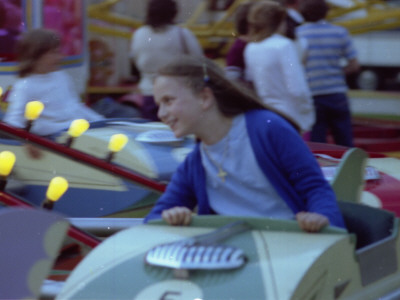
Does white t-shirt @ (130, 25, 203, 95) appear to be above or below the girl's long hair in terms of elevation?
below

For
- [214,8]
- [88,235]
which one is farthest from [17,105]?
[214,8]

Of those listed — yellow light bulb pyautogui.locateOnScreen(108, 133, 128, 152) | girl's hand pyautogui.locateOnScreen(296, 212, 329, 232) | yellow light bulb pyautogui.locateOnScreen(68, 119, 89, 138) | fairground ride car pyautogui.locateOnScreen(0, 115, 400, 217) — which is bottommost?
fairground ride car pyautogui.locateOnScreen(0, 115, 400, 217)

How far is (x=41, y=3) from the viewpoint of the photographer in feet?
17.6

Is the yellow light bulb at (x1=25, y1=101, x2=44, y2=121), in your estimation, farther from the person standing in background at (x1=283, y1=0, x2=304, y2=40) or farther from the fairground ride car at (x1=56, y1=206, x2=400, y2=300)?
the person standing in background at (x1=283, y1=0, x2=304, y2=40)

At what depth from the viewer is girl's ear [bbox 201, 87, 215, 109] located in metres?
2.31

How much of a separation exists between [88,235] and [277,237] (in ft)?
3.62

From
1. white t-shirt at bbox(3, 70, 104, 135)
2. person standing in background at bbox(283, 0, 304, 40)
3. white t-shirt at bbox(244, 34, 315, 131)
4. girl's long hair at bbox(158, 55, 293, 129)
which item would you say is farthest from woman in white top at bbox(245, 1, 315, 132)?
girl's long hair at bbox(158, 55, 293, 129)

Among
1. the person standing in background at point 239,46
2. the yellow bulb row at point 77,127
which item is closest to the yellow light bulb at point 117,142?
the yellow bulb row at point 77,127

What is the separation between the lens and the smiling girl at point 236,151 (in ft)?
7.48

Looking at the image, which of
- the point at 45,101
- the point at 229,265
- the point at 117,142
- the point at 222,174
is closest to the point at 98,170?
the point at 117,142

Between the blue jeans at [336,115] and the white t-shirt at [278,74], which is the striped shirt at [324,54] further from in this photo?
the white t-shirt at [278,74]

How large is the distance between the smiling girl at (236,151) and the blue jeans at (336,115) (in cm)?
273

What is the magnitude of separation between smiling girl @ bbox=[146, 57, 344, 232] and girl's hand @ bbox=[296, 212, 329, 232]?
0.61ft

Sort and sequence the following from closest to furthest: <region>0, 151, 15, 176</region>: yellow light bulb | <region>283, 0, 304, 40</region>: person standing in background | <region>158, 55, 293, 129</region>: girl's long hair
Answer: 1. <region>158, 55, 293, 129</region>: girl's long hair
2. <region>0, 151, 15, 176</region>: yellow light bulb
3. <region>283, 0, 304, 40</region>: person standing in background
